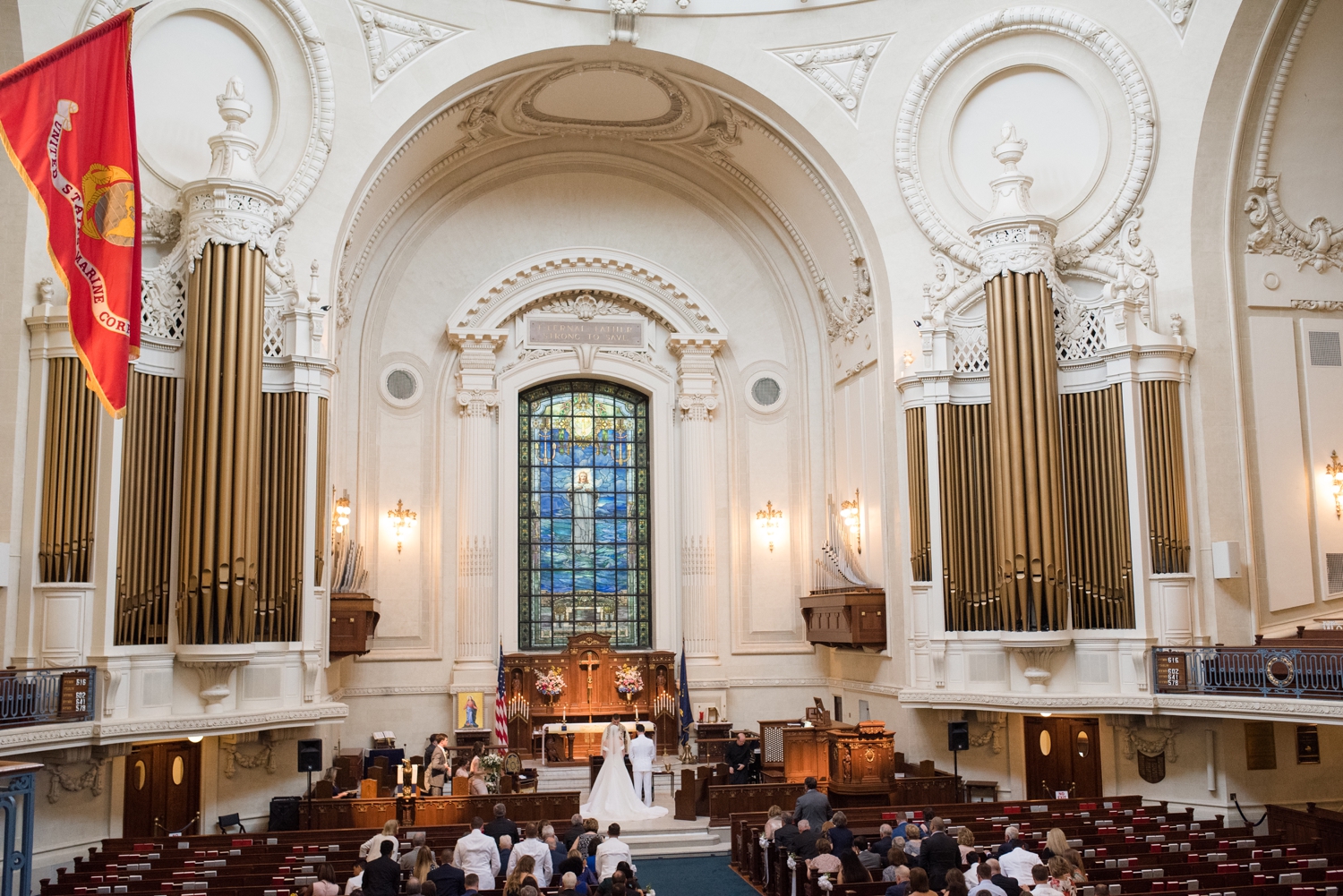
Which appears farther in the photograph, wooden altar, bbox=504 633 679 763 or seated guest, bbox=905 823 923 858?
wooden altar, bbox=504 633 679 763

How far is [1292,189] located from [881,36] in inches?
278

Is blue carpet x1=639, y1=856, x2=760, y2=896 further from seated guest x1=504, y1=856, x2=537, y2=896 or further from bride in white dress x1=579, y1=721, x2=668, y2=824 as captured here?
seated guest x1=504, y1=856, x2=537, y2=896

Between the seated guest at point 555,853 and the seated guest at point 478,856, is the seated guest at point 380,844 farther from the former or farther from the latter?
the seated guest at point 555,853

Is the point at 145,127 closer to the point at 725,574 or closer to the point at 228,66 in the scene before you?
the point at 228,66

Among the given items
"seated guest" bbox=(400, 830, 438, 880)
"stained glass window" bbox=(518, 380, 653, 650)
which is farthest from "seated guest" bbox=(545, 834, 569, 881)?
"stained glass window" bbox=(518, 380, 653, 650)

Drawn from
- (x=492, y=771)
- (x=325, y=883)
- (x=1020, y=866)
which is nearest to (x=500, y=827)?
(x=325, y=883)

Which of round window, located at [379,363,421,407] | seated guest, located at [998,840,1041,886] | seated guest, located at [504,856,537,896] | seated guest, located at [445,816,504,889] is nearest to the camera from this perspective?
seated guest, located at [504,856,537,896]

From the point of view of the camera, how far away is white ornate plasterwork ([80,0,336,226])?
60.7ft

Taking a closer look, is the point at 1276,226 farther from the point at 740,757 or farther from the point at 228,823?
the point at 228,823

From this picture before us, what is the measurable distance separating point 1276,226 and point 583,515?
13.3 m

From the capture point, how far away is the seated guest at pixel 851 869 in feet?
40.0

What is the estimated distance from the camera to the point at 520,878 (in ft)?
33.4

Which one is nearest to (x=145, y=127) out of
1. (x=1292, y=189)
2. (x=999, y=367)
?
(x=999, y=367)

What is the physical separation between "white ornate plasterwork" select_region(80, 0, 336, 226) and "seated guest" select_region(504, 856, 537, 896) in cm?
1129
